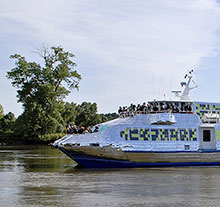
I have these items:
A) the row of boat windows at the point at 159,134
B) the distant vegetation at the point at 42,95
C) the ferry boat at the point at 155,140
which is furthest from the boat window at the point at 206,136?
the distant vegetation at the point at 42,95

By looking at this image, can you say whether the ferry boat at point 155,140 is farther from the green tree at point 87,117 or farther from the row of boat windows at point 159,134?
the green tree at point 87,117

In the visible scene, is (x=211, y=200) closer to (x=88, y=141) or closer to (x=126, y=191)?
(x=126, y=191)

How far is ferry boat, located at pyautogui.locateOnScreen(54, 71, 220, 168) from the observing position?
28234 millimetres

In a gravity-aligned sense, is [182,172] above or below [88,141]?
below

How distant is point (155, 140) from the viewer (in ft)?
95.9

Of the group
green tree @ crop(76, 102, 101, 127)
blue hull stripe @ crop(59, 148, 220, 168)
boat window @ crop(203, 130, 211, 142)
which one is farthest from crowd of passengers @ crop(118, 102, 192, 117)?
green tree @ crop(76, 102, 101, 127)

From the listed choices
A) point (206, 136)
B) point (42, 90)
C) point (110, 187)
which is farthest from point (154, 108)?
point (42, 90)

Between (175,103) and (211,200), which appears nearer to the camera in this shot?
(211,200)

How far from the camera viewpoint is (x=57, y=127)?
73062 millimetres

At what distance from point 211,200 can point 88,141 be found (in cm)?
1163

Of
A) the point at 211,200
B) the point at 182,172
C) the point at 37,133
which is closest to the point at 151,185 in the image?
the point at 211,200

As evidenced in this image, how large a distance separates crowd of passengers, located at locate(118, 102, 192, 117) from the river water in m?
4.24

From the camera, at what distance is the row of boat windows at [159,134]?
28.7 metres

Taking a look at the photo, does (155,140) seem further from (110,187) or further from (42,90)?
(42,90)
